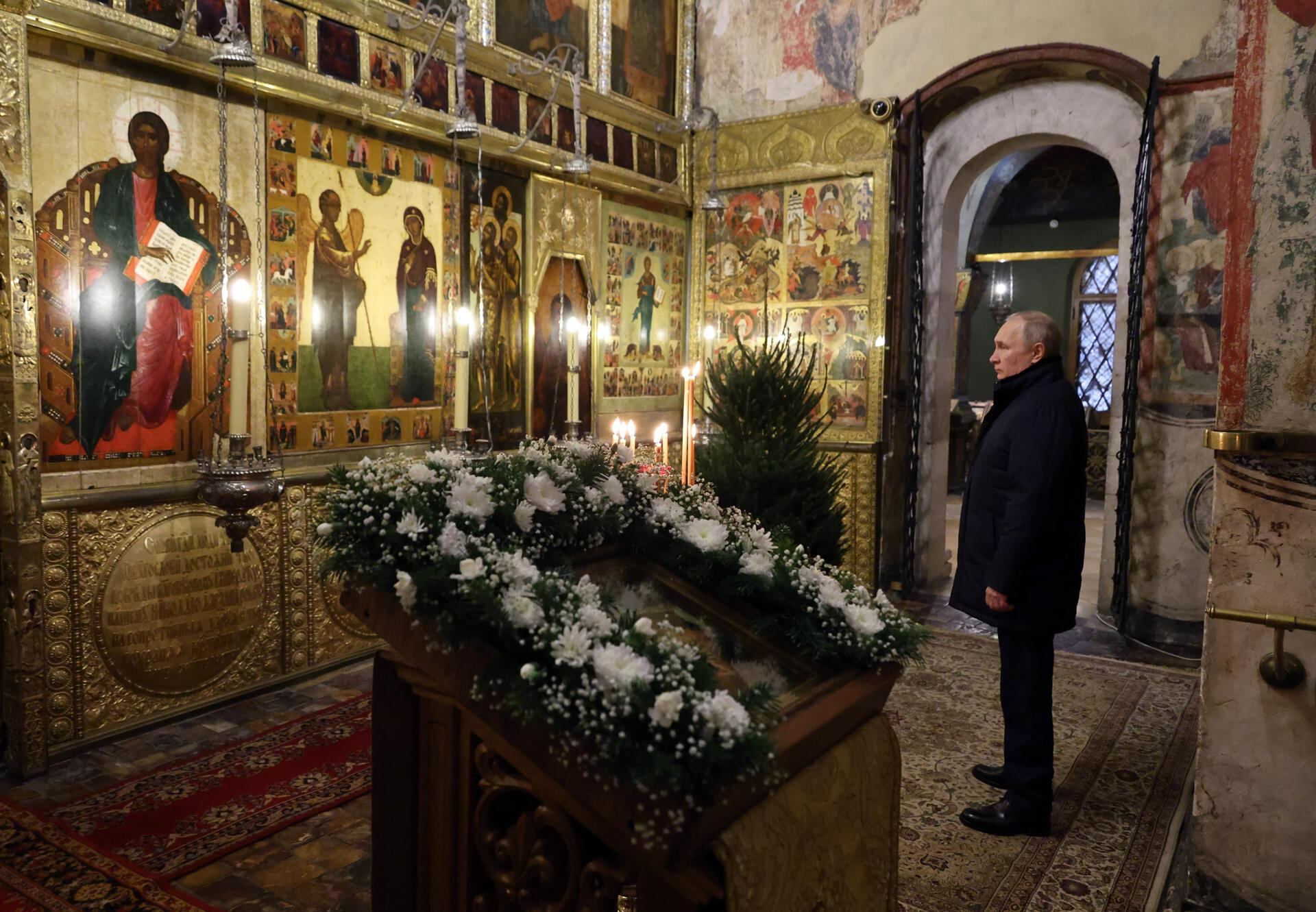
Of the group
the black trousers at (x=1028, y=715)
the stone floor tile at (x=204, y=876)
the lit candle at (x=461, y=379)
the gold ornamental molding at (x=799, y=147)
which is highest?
the gold ornamental molding at (x=799, y=147)

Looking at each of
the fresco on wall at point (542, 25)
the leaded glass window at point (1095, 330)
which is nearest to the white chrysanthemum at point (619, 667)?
the fresco on wall at point (542, 25)

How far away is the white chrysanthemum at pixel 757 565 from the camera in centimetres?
237

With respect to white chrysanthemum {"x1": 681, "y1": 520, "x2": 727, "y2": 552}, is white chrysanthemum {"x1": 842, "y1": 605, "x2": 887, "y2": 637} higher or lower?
lower

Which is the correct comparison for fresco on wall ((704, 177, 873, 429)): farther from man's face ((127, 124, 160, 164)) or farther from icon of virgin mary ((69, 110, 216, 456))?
man's face ((127, 124, 160, 164))

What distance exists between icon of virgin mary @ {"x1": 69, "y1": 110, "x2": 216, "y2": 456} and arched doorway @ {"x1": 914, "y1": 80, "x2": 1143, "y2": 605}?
18.4 ft

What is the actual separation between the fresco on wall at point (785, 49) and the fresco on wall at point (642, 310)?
1.32 m

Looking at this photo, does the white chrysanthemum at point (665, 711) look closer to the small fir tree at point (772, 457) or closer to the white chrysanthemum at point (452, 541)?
the white chrysanthemum at point (452, 541)

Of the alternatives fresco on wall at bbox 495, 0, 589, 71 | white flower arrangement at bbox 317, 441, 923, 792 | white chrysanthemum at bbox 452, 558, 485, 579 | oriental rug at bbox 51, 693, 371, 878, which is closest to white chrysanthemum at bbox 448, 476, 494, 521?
white flower arrangement at bbox 317, 441, 923, 792

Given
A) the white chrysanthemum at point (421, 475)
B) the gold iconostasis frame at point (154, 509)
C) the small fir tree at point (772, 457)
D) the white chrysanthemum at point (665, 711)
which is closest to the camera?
the white chrysanthemum at point (665, 711)

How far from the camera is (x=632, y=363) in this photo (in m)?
8.25

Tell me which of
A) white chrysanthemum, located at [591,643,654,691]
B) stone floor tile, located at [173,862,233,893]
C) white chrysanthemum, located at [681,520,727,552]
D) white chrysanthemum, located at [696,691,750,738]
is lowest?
stone floor tile, located at [173,862,233,893]

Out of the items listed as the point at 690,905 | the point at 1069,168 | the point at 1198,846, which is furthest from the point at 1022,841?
the point at 1069,168

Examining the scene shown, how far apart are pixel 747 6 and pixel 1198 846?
24.6ft

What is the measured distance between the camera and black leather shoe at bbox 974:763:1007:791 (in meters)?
4.16
